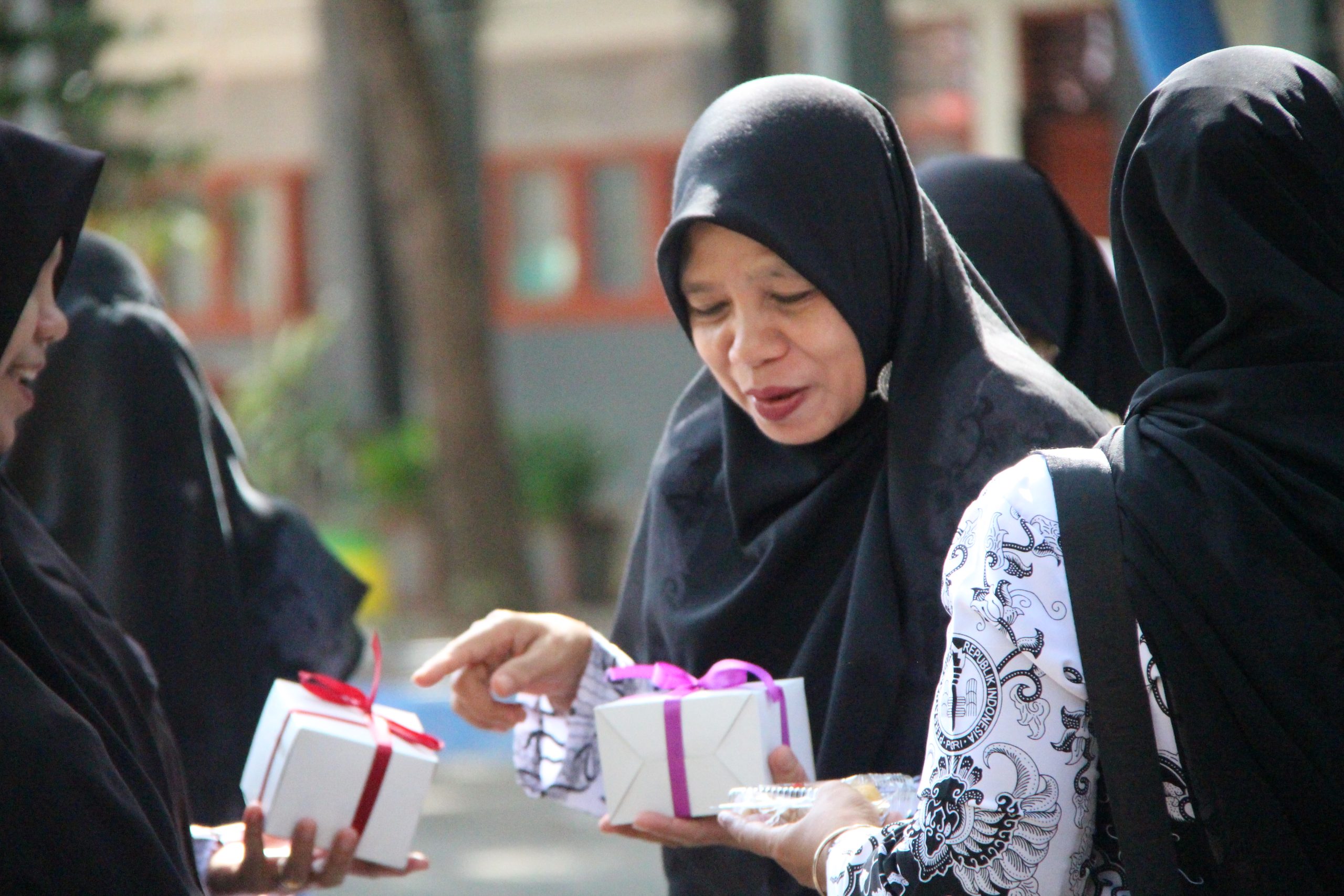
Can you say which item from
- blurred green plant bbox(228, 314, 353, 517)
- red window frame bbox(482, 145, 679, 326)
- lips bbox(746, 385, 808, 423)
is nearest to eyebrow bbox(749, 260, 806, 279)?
lips bbox(746, 385, 808, 423)

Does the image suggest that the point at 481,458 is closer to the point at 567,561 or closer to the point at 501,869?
the point at 567,561

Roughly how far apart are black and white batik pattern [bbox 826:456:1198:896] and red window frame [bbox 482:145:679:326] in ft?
35.0

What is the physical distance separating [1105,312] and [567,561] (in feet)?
26.6

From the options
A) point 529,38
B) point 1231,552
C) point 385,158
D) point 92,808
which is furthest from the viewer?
point 529,38

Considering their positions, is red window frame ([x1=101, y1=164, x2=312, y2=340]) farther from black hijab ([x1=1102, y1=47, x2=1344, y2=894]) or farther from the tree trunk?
black hijab ([x1=1102, y1=47, x2=1344, y2=894])

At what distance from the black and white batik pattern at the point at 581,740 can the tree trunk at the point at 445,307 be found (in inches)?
254

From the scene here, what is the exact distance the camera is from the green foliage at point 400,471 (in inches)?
423

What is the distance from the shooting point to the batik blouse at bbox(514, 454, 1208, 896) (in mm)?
1509

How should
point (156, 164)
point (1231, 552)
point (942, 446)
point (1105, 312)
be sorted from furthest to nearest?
point (156, 164), point (1105, 312), point (942, 446), point (1231, 552)

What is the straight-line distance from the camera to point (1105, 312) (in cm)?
280

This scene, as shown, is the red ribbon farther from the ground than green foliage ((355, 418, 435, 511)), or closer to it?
farther from the ground

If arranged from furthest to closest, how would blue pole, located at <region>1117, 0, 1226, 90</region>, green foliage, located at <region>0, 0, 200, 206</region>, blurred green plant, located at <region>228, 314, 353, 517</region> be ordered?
blurred green plant, located at <region>228, 314, 353, 517</region>
green foliage, located at <region>0, 0, 200, 206</region>
blue pole, located at <region>1117, 0, 1226, 90</region>

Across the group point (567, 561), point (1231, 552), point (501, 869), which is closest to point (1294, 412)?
point (1231, 552)

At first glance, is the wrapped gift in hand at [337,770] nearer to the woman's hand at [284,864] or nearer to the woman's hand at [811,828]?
the woman's hand at [284,864]
